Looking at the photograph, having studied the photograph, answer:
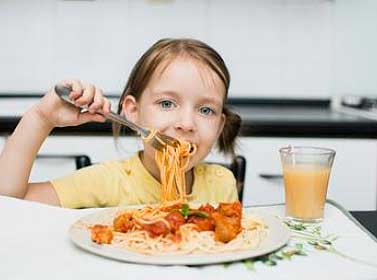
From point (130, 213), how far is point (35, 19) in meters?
1.78

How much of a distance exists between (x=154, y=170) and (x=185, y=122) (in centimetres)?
20

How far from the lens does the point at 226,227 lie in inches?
31.9

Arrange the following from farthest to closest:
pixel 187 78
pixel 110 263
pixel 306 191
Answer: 1. pixel 187 78
2. pixel 306 191
3. pixel 110 263

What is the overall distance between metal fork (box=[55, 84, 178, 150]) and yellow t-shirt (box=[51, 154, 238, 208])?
161 millimetres

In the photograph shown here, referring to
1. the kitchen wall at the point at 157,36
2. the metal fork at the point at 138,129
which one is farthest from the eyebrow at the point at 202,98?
the kitchen wall at the point at 157,36

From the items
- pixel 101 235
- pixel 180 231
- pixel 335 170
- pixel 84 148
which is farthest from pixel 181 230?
pixel 335 170

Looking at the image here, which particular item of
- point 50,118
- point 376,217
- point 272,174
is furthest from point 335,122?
point 50,118

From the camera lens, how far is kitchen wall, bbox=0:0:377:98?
8.13 ft

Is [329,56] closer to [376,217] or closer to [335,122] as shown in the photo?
[335,122]

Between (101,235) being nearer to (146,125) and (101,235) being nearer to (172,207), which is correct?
(172,207)

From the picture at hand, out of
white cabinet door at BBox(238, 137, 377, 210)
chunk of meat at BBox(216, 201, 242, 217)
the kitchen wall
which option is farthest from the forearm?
the kitchen wall

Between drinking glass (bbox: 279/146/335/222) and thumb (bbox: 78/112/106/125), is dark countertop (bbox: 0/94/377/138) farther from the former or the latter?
drinking glass (bbox: 279/146/335/222)

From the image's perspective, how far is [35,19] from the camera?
2479 mm

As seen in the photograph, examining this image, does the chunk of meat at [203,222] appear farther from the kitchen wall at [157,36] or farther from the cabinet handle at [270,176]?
the kitchen wall at [157,36]
